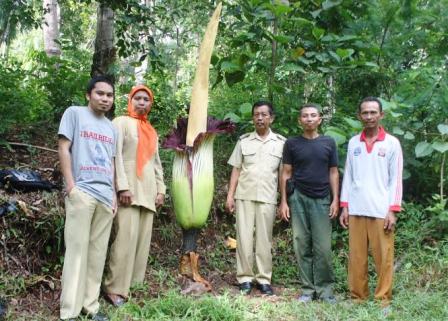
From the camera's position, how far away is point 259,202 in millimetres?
4148

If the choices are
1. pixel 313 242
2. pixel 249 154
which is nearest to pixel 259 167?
pixel 249 154

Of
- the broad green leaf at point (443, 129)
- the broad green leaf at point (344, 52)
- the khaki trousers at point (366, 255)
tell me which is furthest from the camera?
the broad green leaf at point (344, 52)

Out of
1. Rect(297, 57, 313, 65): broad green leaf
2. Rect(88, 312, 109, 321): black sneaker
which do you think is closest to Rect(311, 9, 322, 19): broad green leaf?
Rect(297, 57, 313, 65): broad green leaf

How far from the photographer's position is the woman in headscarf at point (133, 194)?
3.71 meters

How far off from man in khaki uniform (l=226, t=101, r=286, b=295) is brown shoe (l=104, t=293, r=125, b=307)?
1.03 meters

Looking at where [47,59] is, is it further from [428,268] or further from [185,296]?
[428,268]

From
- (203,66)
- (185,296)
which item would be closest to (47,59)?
(203,66)

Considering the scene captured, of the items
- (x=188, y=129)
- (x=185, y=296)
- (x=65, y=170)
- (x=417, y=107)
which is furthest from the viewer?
(x=417, y=107)

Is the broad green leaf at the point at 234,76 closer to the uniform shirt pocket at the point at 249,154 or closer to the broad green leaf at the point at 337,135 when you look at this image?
the broad green leaf at the point at 337,135

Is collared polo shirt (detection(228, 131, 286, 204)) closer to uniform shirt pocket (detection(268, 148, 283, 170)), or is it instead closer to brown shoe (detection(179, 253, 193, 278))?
uniform shirt pocket (detection(268, 148, 283, 170))

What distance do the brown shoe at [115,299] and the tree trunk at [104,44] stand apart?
8.98 feet

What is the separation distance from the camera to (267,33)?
199 inches

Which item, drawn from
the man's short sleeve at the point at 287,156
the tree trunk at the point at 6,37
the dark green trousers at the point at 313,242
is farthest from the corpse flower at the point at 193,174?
the tree trunk at the point at 6,37

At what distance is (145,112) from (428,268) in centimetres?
290
